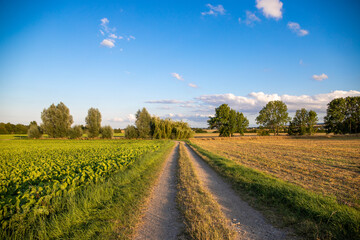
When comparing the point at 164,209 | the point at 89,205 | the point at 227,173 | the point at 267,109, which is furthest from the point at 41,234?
the point at 267,109

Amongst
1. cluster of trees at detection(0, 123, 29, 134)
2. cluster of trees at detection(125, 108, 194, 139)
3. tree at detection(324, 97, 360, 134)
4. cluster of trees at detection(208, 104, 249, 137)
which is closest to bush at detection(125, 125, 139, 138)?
cluster of trees at detection(125, 108, 194, 139)

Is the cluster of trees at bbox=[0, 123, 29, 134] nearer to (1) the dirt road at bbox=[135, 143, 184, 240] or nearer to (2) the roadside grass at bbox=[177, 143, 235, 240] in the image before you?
(1) the dirt road at bbox=[135, 143, 184, 240]

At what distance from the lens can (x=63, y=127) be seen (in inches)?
2247

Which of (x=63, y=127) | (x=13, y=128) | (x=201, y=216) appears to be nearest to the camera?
(x=201, y=216)

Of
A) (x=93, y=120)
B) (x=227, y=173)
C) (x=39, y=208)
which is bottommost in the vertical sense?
(x=227, y=173)

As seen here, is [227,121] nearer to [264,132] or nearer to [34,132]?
[264,132]

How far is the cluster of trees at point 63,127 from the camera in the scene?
5591 centimetres

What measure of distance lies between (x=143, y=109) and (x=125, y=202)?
162 feet

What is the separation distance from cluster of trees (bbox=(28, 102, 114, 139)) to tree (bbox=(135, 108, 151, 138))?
1156 cm

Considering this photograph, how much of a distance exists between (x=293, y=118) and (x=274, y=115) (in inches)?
421

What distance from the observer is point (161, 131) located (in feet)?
170

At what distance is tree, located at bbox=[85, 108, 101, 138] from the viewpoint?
2186 inches

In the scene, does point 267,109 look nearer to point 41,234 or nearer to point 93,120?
point 93,120

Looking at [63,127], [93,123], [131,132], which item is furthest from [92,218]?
[63,127]
